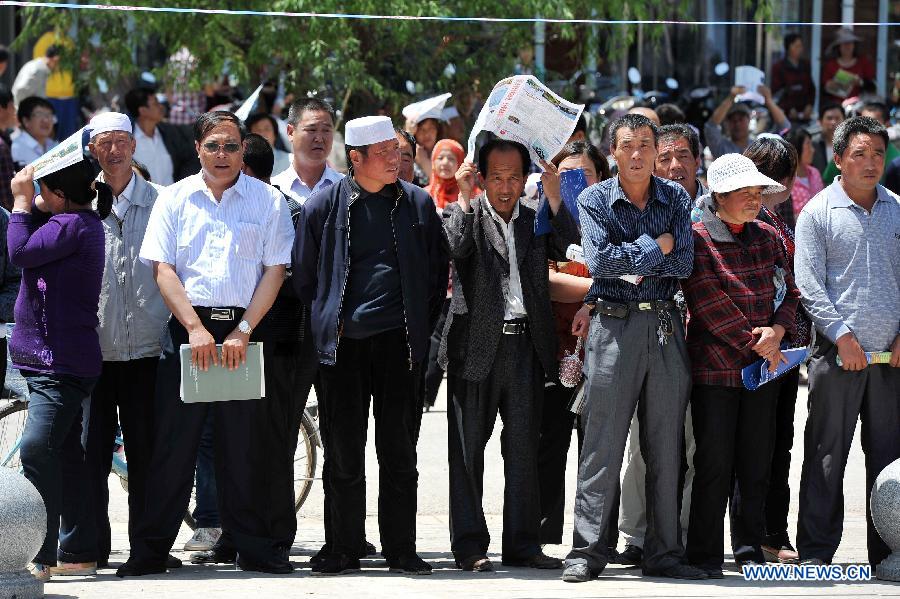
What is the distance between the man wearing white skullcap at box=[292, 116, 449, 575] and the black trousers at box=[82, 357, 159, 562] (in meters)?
0.87

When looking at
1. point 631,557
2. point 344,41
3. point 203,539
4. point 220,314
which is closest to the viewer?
point 220,314

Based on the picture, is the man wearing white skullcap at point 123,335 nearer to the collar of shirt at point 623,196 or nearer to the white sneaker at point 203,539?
the white sneaker at point 203,539

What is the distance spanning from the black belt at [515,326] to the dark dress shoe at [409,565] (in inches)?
44.5

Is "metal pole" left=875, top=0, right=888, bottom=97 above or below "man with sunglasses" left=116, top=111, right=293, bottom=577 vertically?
above

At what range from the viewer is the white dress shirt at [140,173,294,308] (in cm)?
745

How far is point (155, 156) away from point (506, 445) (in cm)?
699

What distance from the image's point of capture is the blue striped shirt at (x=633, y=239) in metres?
7.28

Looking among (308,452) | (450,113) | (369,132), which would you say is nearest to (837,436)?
(369,132)

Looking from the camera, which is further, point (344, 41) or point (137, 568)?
point (344, 41)

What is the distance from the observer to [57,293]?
7344 millimetres

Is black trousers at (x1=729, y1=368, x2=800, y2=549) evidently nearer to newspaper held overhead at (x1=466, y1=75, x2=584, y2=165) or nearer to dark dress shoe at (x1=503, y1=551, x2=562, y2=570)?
dark dress shoe at (x1=503, y1=551, x2=562, y2=570)

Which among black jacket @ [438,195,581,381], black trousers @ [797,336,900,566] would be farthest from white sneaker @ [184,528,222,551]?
black trousers @ [797,336,900,566]

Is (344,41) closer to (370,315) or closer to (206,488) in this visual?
(206,488)

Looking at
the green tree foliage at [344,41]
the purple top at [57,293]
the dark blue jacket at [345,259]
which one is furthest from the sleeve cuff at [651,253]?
the green tree foliage at [344,41]
